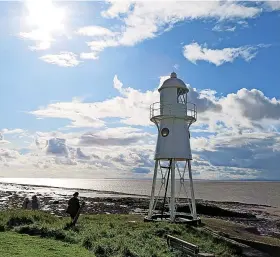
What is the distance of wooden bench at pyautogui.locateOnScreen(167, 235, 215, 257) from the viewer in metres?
13.4

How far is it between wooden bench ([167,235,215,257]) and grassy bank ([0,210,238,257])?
1.09 feet

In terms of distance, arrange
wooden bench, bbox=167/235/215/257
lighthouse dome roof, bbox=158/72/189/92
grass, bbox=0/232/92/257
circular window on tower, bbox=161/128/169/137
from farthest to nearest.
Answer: lighthouse dome roof, bbox=158/72/189/92 < circular window on tower, bbox=161/128/169/137 < wooden bench, bbox=167/235/215/257 < grass, bbox=0/232/92/257

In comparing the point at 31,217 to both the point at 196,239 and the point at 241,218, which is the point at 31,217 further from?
the point at 241,218

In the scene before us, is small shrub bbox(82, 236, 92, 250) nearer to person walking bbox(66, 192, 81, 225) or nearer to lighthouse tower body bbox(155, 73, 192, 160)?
person walking bbox(66, 192, 81, 225)

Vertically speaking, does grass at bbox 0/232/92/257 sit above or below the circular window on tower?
below

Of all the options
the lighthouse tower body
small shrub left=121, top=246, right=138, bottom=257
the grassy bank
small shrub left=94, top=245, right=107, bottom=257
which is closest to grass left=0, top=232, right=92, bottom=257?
the grassy bank


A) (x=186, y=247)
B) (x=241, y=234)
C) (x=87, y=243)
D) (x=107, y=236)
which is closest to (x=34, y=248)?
(x=87, y=243)

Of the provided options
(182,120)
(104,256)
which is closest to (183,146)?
(182,120)

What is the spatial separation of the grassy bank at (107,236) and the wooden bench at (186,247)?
0.33 meters

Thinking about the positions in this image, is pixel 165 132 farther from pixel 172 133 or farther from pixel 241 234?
pixel 241 234

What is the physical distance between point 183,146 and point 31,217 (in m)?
9.79

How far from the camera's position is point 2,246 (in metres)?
13.8

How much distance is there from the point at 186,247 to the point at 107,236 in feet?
13.1

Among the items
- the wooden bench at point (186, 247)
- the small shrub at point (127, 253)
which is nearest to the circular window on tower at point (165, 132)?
the wooden bench at point (186, 247)
